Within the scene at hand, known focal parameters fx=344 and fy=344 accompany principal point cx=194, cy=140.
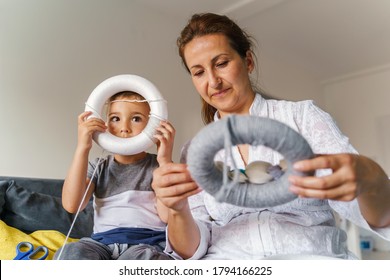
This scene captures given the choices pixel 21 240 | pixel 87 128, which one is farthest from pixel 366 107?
pixel 21 240

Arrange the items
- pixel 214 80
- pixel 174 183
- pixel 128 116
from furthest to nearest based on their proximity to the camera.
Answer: pixel 128 116
pixel 214 80
pixel 174 183

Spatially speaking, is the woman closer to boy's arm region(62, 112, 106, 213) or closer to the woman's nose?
the woman's nose

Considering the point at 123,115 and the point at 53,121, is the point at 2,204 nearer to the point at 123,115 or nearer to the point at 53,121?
the point at 53,121

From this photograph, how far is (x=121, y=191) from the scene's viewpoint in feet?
2.56

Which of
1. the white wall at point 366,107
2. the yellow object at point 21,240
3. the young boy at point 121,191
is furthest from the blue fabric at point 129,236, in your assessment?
the white wall at point 366,107

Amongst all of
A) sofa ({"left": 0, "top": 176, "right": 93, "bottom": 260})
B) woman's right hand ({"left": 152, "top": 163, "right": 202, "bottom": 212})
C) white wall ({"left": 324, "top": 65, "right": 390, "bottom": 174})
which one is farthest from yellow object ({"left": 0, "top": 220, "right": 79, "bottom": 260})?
white wall ({"left": 324, "top": 65, "right": 390, "bottom": 174})

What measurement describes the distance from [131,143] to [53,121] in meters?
0.44

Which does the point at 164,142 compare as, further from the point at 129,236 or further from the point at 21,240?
the point at 21,240

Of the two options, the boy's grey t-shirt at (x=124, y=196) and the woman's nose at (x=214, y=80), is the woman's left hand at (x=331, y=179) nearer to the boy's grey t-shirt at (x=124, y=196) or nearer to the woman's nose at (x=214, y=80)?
the woman's nose at (x=214, y=80)

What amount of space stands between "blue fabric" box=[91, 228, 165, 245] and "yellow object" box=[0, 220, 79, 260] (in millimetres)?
212

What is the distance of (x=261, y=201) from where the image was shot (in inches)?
13.7

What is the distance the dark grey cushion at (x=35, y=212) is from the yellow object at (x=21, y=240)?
76 millimetres

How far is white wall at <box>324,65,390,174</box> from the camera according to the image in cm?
104

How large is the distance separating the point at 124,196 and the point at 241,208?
0.96 ft
